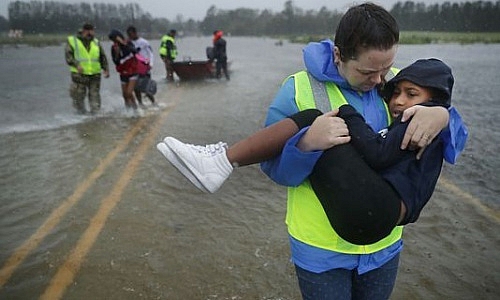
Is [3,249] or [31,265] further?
[3,249]

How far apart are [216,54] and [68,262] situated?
14879mm

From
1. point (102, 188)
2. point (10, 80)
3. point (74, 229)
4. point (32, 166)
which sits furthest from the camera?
point (10, 80)

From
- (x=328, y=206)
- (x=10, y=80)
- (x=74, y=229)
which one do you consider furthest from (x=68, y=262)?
(x=10, y=80)

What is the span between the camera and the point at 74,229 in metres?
4.24

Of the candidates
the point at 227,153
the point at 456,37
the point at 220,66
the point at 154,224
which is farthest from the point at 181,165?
the point at 456,37

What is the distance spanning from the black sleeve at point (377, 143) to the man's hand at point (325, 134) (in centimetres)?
4

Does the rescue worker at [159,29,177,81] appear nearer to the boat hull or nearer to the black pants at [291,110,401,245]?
the boat hull

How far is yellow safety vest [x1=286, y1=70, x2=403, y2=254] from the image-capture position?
5.53 ft

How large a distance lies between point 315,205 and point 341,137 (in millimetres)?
339

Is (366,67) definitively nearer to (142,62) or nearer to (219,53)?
(142,62)

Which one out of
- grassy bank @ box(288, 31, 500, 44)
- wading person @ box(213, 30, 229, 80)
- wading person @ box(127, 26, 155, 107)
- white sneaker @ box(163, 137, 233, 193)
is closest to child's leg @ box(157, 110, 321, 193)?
white sneaker @ box(163, 137, 233, 193)

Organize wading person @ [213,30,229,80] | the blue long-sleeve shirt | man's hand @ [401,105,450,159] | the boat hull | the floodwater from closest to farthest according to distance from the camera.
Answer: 1. man's hand @ [401,105,450,159]
2. the blue long-sleeve shirt
3. the floodwater
4. the boat hull
5. wading person @ [213,30,229,80]

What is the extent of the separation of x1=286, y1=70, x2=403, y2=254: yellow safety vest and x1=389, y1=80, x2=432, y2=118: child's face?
0.20 meters

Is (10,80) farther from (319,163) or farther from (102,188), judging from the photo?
(319,163)
